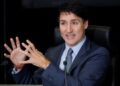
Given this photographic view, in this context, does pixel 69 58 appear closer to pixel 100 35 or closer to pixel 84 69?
pixel 84 69

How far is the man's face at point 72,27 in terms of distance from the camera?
2.06 m

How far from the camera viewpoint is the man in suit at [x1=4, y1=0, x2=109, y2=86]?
1925mm

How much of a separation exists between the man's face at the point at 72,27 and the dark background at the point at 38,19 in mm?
767

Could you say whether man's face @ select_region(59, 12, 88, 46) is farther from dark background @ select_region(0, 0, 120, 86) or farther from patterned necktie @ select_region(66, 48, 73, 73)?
dark background @ select_region(0, 0, 120, 86)

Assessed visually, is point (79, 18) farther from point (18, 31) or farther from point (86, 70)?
point (18, 31)

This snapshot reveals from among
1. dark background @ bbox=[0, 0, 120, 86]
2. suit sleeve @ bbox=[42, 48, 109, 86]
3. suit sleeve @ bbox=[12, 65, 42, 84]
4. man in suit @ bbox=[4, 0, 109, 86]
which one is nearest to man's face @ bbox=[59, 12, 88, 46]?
man in suit @ bbox=[4, 0, 109, 86]

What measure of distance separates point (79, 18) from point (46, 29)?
879mm

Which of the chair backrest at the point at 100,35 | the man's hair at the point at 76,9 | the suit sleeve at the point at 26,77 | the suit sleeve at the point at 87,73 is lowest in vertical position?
the suit sleeve at the point at 26,77

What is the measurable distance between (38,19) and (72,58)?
0.86 meters

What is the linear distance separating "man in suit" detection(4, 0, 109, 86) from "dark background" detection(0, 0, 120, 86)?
2.28 feet

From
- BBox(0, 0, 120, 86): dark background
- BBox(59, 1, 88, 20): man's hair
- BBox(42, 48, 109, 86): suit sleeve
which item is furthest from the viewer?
BBox(0, 0, 120, 86): dark background

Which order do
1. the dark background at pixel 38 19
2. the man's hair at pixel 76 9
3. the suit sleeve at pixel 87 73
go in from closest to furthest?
Result: the suit sleeve at pixel 87 73 → the man's hair at pixel 76 9 → the dark background at pixel 38 19

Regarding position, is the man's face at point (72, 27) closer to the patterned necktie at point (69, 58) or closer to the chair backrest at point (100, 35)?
the patterned necktie at point (69, 58)

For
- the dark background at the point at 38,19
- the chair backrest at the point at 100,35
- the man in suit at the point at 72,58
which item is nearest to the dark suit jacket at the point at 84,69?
the man in suit at the point at 72,58
